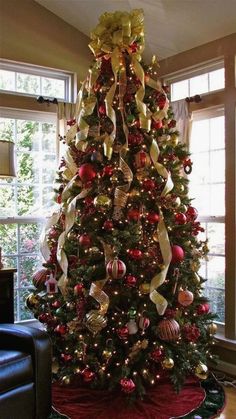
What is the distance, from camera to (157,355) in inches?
97.0

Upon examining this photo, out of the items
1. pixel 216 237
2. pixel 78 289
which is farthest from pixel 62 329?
pixel 216 237

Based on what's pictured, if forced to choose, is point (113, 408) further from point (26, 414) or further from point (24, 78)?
point (24, 78)

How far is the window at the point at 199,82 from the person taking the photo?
3295 millimetres

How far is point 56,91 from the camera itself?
3.68m

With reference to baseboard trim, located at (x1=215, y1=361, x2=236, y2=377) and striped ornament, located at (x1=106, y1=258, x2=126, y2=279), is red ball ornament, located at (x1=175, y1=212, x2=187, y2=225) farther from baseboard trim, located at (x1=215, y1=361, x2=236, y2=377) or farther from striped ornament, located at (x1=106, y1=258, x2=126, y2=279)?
baseboard trim, located at (x1=215, y1=361, x2=236, y2=377)

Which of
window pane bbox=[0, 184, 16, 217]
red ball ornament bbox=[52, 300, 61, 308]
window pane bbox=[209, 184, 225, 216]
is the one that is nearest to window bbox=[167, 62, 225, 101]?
window pane bbox=[209, 184, 225, 216]

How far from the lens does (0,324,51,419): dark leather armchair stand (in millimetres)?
2049

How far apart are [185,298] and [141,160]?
92 centimetres

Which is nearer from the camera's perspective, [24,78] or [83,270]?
[83,270]

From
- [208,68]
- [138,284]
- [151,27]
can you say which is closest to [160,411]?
[138,284]

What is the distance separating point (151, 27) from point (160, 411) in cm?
285

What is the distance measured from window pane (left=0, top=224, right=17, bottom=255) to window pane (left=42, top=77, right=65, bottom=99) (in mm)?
1229

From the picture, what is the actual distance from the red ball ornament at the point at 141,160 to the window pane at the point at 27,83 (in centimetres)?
142

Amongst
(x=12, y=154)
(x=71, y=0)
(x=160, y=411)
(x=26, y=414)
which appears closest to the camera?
(x=26, y=414)
